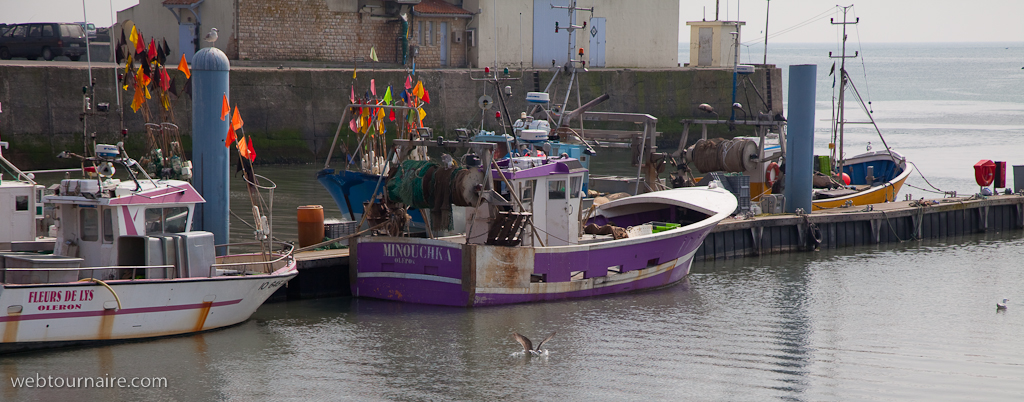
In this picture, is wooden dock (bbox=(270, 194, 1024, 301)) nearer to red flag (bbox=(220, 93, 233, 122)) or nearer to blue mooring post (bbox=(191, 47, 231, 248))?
blue mooring post (bbox=(191, 47, 231, 248))

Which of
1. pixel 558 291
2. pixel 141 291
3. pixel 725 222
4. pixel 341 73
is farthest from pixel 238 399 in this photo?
pixel 341 73

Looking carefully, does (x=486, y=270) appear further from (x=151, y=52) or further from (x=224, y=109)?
(x=151, y=52)

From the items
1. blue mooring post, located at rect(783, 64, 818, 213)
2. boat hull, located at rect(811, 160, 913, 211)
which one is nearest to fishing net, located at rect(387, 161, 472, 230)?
blue mooring post, located at rect(783, 64, 818, 213)

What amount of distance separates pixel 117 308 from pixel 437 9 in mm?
27335

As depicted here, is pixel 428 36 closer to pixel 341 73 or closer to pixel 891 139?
pixel 341 73

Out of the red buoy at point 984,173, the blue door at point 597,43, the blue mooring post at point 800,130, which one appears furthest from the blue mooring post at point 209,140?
the blue door at point 597,43

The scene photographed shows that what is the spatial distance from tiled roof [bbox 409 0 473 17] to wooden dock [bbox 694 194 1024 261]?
19414 millimetres

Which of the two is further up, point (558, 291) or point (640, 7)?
point (640, 7)

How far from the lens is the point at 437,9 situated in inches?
1484

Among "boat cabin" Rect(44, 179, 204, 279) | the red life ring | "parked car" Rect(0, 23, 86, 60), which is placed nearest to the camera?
"boat cabin" Rect(44, 179, 204, 279)

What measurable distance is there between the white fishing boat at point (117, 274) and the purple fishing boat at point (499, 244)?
2026 mm

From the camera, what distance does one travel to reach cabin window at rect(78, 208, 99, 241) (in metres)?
12.2

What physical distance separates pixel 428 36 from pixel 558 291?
24.6 m

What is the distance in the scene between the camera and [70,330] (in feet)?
37.5
